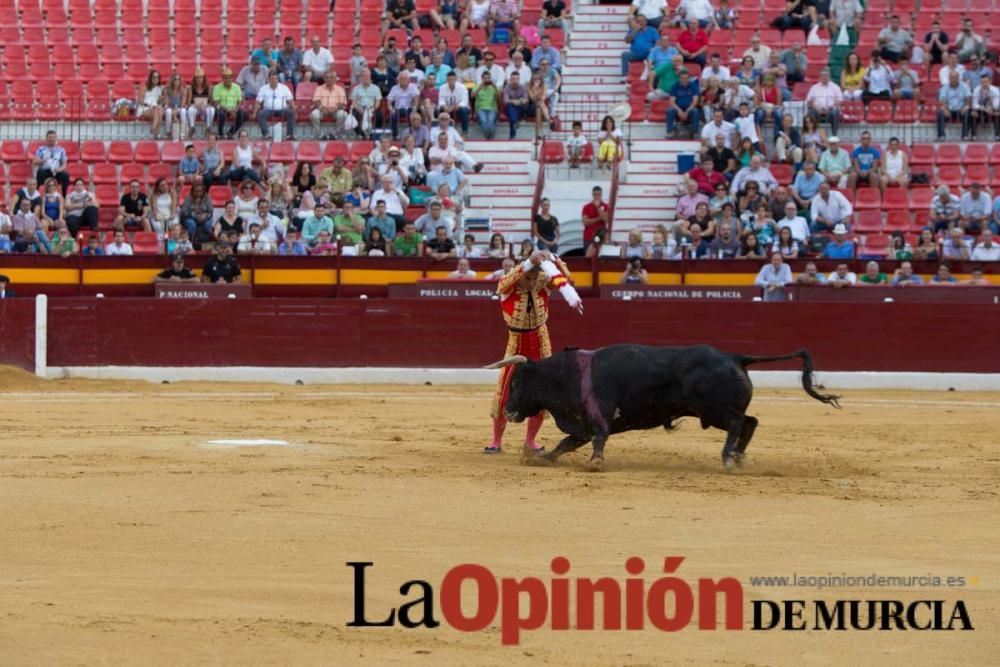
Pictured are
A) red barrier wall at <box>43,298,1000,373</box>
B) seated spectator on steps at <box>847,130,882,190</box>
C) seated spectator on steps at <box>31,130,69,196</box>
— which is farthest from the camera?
seated spectator on steps at <box>31,130,69,196</box>

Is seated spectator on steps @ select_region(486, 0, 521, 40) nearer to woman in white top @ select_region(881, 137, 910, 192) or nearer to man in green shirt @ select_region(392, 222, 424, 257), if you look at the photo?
man in green shirt @ select_region(392, 222, 424, 257)

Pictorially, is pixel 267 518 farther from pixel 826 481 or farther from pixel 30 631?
pixel 826 481

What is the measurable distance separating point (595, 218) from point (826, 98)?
4251 mm

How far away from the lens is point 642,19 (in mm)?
25234

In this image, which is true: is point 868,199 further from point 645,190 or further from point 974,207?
point 645,190

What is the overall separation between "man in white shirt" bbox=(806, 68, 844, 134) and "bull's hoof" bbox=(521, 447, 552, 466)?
12.7 metres

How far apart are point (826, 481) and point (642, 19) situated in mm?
14945

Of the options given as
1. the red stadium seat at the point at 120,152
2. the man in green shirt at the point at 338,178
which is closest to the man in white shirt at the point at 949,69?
the man in green shirt at the point at 338,178

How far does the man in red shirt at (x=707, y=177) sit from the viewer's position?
22156 millimetres

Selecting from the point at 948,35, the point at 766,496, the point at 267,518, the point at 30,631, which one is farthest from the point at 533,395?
the point at 948,35

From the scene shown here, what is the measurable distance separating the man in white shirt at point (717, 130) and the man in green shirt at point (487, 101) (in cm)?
291

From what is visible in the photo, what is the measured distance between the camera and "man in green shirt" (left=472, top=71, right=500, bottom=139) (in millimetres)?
23797

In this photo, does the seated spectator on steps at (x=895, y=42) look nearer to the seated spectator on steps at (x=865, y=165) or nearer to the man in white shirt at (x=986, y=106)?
the man in white shirt at (x=986, y=106)

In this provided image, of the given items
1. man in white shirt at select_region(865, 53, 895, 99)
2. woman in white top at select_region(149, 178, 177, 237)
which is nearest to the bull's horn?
woman in white top at select_region(149, 178, 177, 237)
